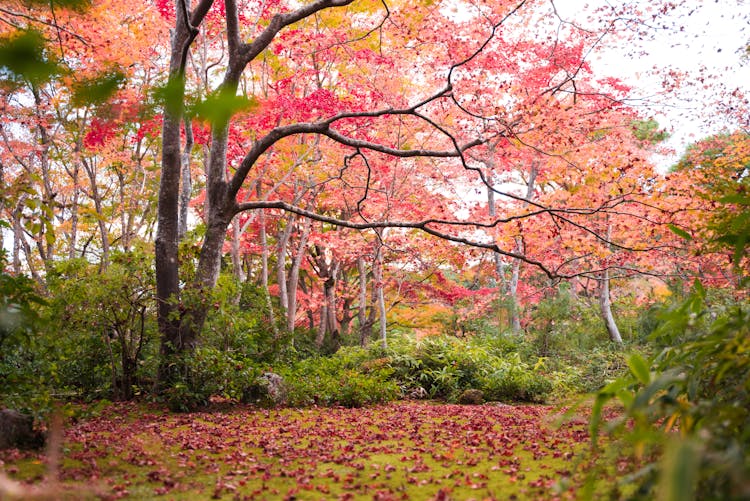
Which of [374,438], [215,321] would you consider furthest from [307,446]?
[215,321]

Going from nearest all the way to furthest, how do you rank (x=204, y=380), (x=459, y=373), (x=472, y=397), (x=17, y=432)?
(x=17, y=432)
(x=204, y=380)
(x=472, y=397)
(x=459, y=373)

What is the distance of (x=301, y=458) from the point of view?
3.73m

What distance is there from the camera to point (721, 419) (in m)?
1.84

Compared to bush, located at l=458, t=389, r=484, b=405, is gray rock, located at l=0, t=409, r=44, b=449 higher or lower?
higher

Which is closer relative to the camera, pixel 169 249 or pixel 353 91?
pixel 169 249

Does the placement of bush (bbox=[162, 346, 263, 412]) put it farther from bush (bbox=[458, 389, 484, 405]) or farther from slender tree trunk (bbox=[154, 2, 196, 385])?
bush (bbox=[458, 389, 484, 405])

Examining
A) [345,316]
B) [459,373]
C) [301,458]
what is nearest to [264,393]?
[301,458]

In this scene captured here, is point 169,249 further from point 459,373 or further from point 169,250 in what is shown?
point 459,373

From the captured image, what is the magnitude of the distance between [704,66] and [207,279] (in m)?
9.08

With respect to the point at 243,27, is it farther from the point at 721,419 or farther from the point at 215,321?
the point at 721,419

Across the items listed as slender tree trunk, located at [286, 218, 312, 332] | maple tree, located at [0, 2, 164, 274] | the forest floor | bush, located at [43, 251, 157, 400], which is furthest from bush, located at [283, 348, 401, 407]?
slender tree trunk, located at [286, 218, 312, 332]

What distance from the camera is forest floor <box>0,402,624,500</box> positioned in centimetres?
283

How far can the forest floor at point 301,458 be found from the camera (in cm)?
283

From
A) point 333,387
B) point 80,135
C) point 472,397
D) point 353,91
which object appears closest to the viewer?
point 333,387
